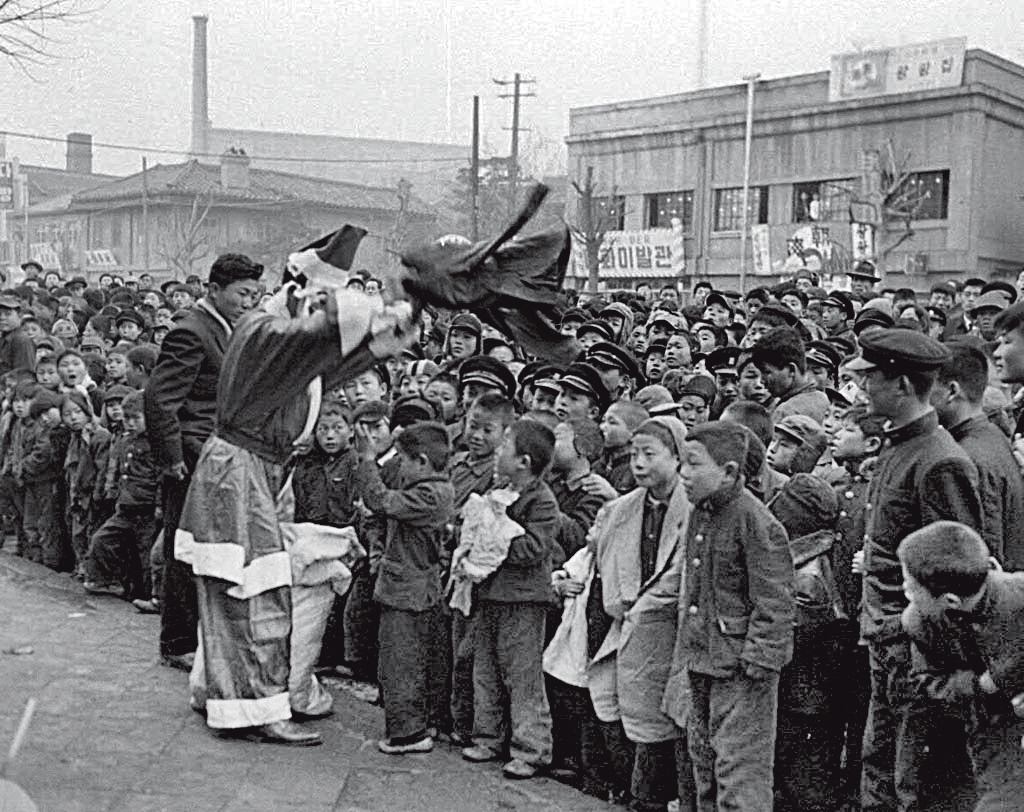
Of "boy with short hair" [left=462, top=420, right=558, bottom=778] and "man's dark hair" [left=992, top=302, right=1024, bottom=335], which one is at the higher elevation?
"man's dark hair" [left=992, top=302, right=1024, bottom=335]

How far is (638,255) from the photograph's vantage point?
115 feet

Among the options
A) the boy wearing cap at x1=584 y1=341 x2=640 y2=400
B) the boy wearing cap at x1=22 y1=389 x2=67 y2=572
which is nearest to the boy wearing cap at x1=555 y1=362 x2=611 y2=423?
the boy wearing cap at x1=584 y1=341 x2=640 y2=400

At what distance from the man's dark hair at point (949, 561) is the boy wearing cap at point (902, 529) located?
615 mm

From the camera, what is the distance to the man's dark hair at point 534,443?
5590 mm

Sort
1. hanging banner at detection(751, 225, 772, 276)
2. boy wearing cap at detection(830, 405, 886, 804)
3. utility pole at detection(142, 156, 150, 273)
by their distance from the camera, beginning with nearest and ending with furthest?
boy wearing cap at detection(830, 405, 886, 804) → hanging banner at detection(751, 225, 772, 276) → utility pole at detection(142, 156, 150, 273)

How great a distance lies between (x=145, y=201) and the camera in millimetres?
43906

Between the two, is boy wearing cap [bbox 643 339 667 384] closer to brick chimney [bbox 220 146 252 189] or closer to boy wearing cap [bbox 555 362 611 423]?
boy wearing cap [bbox 555 362 611 423]

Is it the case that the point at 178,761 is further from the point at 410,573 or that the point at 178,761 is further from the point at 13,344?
the point at 13,344

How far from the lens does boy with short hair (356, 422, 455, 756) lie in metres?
5.79

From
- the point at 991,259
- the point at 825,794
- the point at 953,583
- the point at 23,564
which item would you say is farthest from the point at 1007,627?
the point at 991,259

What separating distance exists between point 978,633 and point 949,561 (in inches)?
9.4

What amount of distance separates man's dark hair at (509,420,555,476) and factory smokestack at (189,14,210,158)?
5628 centimetres

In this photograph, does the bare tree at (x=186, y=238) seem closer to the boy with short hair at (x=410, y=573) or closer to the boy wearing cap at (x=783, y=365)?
the boy wearing cap at (x=783, y=365)

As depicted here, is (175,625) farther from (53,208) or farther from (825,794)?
(53,208)
